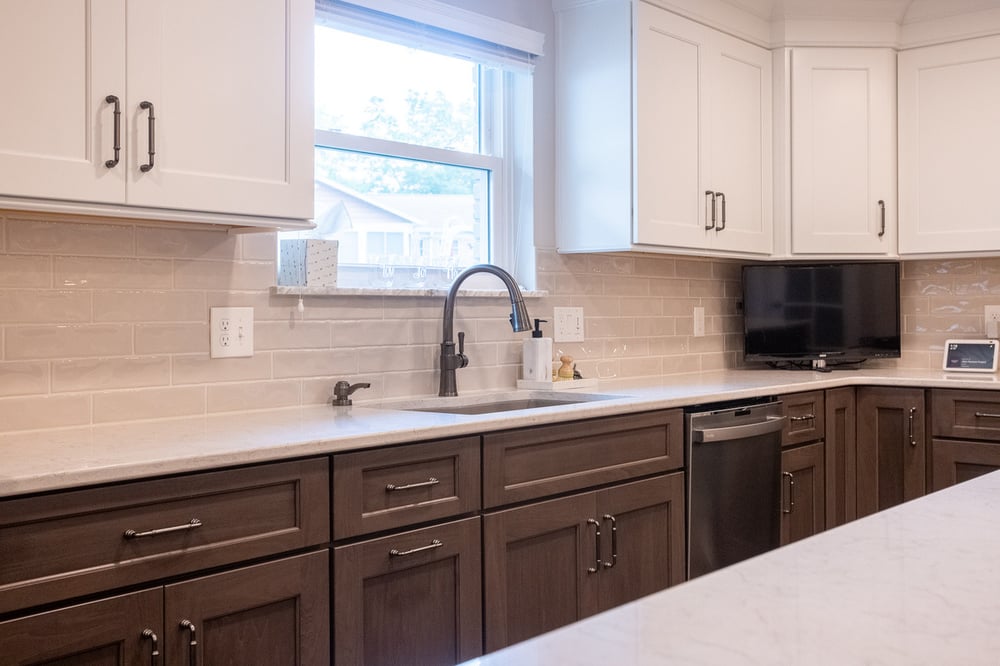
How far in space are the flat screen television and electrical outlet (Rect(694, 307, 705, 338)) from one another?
20cm

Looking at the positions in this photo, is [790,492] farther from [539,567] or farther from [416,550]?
[416,550]

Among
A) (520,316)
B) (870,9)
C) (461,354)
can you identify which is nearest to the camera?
(520,316)

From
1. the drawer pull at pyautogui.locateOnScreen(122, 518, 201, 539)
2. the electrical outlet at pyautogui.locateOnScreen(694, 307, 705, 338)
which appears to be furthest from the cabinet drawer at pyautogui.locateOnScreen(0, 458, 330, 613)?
the electrical outlet at pyautogui.locateOnScreen(694, 307, 705, 338)

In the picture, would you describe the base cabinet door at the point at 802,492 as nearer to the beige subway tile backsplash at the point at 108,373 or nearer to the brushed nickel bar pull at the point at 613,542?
the brushed nickel bar pull at the point at 613,542

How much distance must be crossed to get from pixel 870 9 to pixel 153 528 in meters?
3.49

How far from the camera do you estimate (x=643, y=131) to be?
10.8 ft

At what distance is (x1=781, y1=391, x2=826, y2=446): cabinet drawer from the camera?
10.9ft

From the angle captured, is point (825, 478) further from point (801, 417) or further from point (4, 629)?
point (4, 629)

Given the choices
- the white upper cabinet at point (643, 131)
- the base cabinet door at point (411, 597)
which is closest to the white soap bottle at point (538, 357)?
the white upper cabinet at point (643, 131)

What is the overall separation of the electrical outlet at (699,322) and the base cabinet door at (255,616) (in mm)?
2457

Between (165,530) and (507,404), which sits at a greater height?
(507,404)

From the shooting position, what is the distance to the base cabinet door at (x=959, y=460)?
3.40 meters

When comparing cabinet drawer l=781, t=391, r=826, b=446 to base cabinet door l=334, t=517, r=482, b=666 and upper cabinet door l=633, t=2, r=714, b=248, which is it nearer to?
upper cabinet door l=633, t=2, r=714, b=248

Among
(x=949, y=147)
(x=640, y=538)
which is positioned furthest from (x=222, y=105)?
(x=949, y=147)
